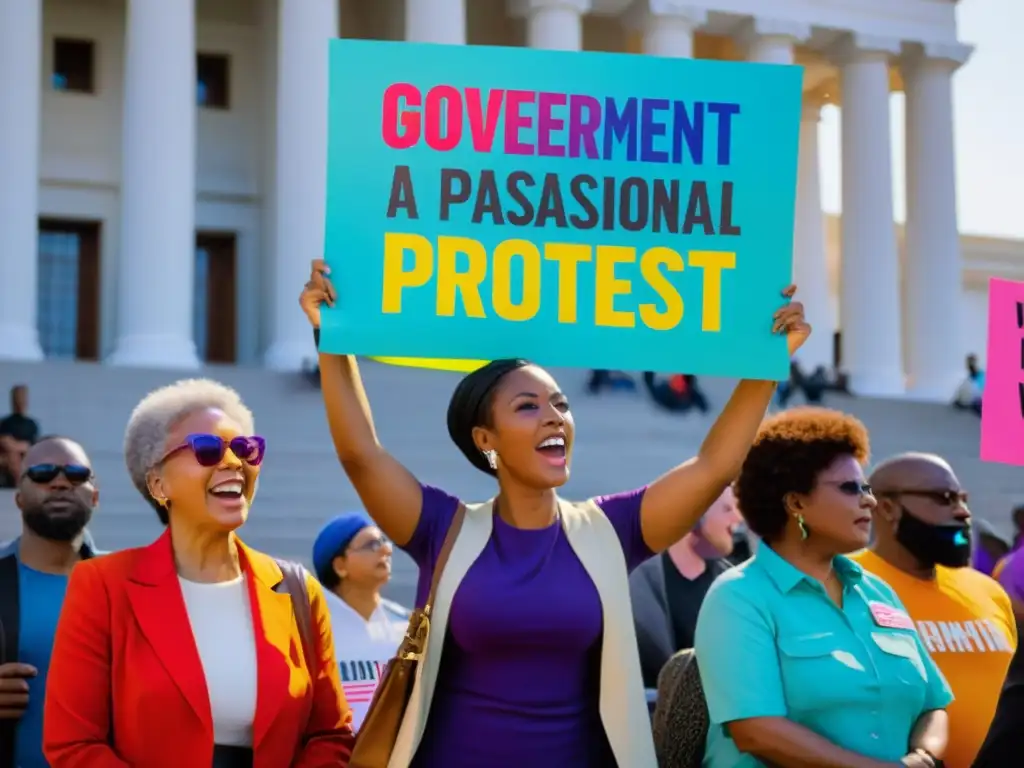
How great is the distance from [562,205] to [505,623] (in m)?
1.47

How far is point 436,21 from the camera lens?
27.6m

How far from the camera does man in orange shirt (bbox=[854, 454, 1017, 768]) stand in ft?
16.8

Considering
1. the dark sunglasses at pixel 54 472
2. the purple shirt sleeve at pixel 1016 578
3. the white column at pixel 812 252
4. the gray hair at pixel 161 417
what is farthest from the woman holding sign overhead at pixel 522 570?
the white column at pixel 812 252

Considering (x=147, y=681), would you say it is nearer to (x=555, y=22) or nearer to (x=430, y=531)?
(x=430, y=531)

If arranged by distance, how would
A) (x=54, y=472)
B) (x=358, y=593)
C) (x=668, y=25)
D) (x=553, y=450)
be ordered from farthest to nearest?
(x=668, y=25), (x=358, y=593), (x=54, y=472), (x=553, y=450)

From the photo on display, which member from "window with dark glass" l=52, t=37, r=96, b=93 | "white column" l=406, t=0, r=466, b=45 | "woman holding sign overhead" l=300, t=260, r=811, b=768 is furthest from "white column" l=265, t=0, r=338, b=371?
"woman holding sign overhead" l=300, t=260, r=811, b=768

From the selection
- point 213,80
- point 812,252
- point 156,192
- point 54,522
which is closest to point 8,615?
point 54,522

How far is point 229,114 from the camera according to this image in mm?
31109

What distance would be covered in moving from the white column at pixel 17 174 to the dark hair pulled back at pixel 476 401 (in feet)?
69.9

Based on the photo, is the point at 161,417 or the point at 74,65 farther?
the point at 74,65

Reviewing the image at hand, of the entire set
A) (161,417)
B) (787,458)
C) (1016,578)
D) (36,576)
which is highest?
(161,417)

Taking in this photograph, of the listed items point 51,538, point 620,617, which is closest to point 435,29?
point 51,538

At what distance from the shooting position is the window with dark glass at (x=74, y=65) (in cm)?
3009

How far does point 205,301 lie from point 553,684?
28328 mm
